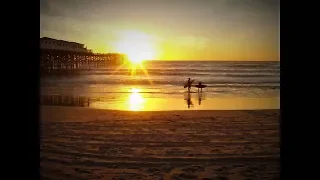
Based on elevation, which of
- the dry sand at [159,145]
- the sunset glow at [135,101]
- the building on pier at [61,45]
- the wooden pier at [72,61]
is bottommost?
the dry sand at [159,145]

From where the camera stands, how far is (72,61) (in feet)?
76.3

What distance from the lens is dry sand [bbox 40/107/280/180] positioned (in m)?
4.57

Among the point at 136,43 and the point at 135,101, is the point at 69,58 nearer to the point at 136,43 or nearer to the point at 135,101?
the point at 136,43

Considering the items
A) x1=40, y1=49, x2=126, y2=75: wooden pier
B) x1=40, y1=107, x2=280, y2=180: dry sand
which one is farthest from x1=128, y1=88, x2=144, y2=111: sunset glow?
x1=40, y1=49, x2=126, y2=75: wooden pier

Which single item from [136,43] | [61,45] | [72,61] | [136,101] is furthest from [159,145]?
[72,61]

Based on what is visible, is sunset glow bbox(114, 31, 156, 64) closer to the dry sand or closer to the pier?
the pier

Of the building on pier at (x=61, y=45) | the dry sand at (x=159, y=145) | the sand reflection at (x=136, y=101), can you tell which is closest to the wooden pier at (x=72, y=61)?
the building on pier at (x=61, y=45)

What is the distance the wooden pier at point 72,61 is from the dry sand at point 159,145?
11690 mm

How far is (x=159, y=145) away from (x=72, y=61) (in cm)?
1837

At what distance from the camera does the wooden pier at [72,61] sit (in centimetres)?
2094

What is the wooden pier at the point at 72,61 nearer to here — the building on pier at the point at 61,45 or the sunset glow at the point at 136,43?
the building on pier at the point at 61,45
